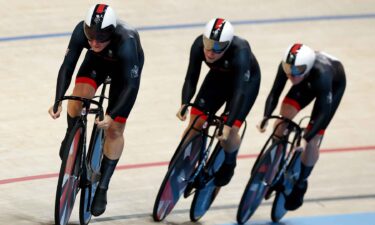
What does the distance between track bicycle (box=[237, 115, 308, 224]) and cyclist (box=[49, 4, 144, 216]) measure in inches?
42.6

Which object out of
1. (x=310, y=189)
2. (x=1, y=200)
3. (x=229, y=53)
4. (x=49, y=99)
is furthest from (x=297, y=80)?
(x=49, y=99)

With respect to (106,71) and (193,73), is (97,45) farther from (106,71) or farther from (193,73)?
(193,73)

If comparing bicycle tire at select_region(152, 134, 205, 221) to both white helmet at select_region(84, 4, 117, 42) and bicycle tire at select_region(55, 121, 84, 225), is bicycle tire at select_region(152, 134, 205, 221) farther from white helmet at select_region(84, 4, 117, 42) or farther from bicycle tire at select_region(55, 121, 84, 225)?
white helmet at select_region(84, 4, 117, 42)

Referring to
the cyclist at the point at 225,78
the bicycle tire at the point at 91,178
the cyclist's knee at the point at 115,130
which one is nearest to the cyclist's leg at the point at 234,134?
the cyclist at the point at 225,78

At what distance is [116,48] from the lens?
610cm

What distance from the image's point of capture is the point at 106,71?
20.8ft

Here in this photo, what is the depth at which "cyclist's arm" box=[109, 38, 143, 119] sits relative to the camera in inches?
238

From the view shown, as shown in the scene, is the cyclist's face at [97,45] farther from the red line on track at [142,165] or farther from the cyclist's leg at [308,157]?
the cyclist's leg at [308,157]

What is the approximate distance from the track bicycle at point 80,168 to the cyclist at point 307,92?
1174mm

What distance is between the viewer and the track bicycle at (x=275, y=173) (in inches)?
272

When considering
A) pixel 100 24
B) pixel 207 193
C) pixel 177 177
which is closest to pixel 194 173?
pixel 177 177

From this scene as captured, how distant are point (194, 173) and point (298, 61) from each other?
1.02 m

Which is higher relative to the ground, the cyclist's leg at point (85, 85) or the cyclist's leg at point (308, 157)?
the cyclist's leg at point (85, 85)

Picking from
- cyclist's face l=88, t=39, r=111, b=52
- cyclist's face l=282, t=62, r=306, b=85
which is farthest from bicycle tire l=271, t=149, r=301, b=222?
cyclist's face l=88, t=39, r=111, b=52
